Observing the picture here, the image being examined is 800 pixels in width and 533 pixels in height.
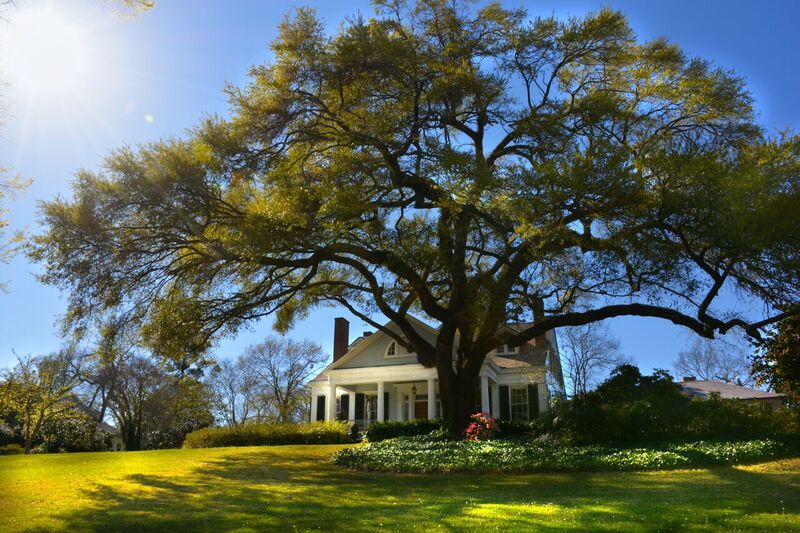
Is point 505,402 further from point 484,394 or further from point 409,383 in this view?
point 409,383

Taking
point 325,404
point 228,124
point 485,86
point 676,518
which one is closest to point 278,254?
point 228,124

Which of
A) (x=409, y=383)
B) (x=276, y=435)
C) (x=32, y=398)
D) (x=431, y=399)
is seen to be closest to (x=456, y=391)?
(x=276, y=435)

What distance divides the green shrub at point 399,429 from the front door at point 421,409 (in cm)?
817

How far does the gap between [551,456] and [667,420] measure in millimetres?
3836

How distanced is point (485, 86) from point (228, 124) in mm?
6808

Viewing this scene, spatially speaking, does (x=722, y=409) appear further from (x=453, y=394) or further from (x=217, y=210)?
(x=217, y=210)

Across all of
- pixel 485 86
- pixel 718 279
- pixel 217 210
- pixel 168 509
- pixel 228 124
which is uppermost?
pixel 485 86

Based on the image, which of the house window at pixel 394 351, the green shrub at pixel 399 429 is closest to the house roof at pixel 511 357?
the house window at pixel 394 351

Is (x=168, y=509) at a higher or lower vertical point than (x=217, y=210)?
lower

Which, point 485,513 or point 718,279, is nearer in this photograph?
point 485,513

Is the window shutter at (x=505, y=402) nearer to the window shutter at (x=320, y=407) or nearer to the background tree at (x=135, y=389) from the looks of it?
the window shutter at (x=320, y=407)

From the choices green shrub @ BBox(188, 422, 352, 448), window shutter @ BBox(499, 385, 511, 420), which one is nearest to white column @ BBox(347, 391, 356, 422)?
window shutter @ BBox(499, 385, 511, 420)

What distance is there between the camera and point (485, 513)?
24.3 feet

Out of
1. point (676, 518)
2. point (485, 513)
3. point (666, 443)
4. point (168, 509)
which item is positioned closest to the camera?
point (676, 518)
